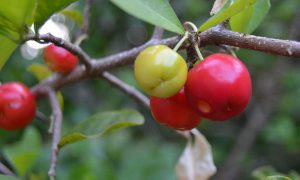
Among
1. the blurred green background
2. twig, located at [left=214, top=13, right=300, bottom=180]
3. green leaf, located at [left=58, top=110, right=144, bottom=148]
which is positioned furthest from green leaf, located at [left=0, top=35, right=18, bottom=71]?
twig, located at [left=214, top=13, right=300, bottom=180]

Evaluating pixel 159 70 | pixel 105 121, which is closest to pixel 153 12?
pixel 159 70

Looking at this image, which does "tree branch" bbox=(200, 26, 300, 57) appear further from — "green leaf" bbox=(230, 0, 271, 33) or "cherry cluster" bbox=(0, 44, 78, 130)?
"cherry cluster" bbox=(0, 44, 78, 130)

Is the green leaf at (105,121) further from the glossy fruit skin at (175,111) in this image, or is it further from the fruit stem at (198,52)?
the fruit stem at (198,52)

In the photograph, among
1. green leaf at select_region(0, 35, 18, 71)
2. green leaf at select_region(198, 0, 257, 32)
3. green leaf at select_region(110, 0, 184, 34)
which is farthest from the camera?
green leaf at select_region(0, 35, 18, 71)

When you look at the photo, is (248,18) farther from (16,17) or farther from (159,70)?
(16,17)

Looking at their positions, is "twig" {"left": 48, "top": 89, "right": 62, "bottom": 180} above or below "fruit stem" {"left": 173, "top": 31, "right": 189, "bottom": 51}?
below

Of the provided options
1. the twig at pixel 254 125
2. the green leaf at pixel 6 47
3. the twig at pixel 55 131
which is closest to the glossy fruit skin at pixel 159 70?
the green leaf at pixel 6 47
